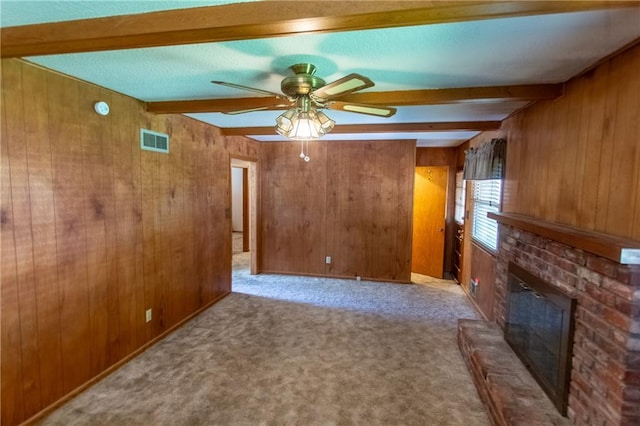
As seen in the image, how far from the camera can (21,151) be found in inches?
77.0

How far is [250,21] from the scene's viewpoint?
125cm

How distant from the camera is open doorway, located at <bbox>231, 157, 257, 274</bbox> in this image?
548 cm

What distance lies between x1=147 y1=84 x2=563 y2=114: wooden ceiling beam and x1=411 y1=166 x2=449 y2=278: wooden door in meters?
3.13

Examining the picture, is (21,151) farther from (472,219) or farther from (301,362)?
(472,219)

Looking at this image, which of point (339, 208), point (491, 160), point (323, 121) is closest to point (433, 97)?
point (323, 121)

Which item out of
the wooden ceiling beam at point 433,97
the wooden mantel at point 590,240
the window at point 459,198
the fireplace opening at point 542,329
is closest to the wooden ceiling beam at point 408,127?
the wooden ceiling beam at point 433,97

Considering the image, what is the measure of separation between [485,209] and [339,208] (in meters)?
2.20

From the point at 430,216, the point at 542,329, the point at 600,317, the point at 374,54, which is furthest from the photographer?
the point at 430,216

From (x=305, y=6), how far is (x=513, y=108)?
2571mm

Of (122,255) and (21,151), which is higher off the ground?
(21,151)

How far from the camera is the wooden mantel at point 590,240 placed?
1.39 meters

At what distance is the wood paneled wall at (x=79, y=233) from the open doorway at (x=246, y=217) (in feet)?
5.95

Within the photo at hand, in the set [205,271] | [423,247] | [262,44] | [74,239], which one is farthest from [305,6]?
[423,247]

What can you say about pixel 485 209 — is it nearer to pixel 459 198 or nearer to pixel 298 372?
pixel 459 198
